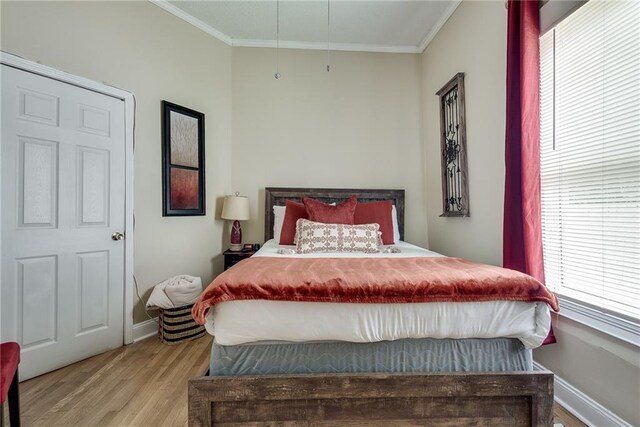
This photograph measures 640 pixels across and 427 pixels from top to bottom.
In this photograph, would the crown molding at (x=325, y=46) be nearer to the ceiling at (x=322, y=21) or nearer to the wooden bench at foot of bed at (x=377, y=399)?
the ceiling at (x=322, y=21)

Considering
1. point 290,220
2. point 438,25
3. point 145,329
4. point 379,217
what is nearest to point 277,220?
point 290,220

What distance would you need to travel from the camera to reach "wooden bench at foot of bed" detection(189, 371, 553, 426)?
1.22m

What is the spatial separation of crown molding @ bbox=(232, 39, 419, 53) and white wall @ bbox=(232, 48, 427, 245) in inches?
2.1

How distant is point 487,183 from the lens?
2.33 m

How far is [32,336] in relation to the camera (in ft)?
6.56

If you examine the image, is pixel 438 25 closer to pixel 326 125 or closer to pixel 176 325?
pixel 326 125

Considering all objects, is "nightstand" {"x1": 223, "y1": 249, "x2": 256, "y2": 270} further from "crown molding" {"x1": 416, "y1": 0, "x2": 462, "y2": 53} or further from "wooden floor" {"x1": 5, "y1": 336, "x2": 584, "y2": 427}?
"crown molding" {"x1": 416, "y1": 0, "x2": 462, "y2": 53}

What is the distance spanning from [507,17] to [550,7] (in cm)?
32

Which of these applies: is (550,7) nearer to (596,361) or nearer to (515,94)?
(515,94)

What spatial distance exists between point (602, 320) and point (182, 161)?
3359mm

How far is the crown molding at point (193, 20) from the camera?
281 centimetres

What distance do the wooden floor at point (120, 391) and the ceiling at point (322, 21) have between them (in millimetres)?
3165

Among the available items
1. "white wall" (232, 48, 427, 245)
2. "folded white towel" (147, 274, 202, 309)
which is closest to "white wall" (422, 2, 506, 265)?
"white wall" (232, 48, 427, 245)

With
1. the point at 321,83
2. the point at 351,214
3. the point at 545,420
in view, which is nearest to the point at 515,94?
the point at 351,214
